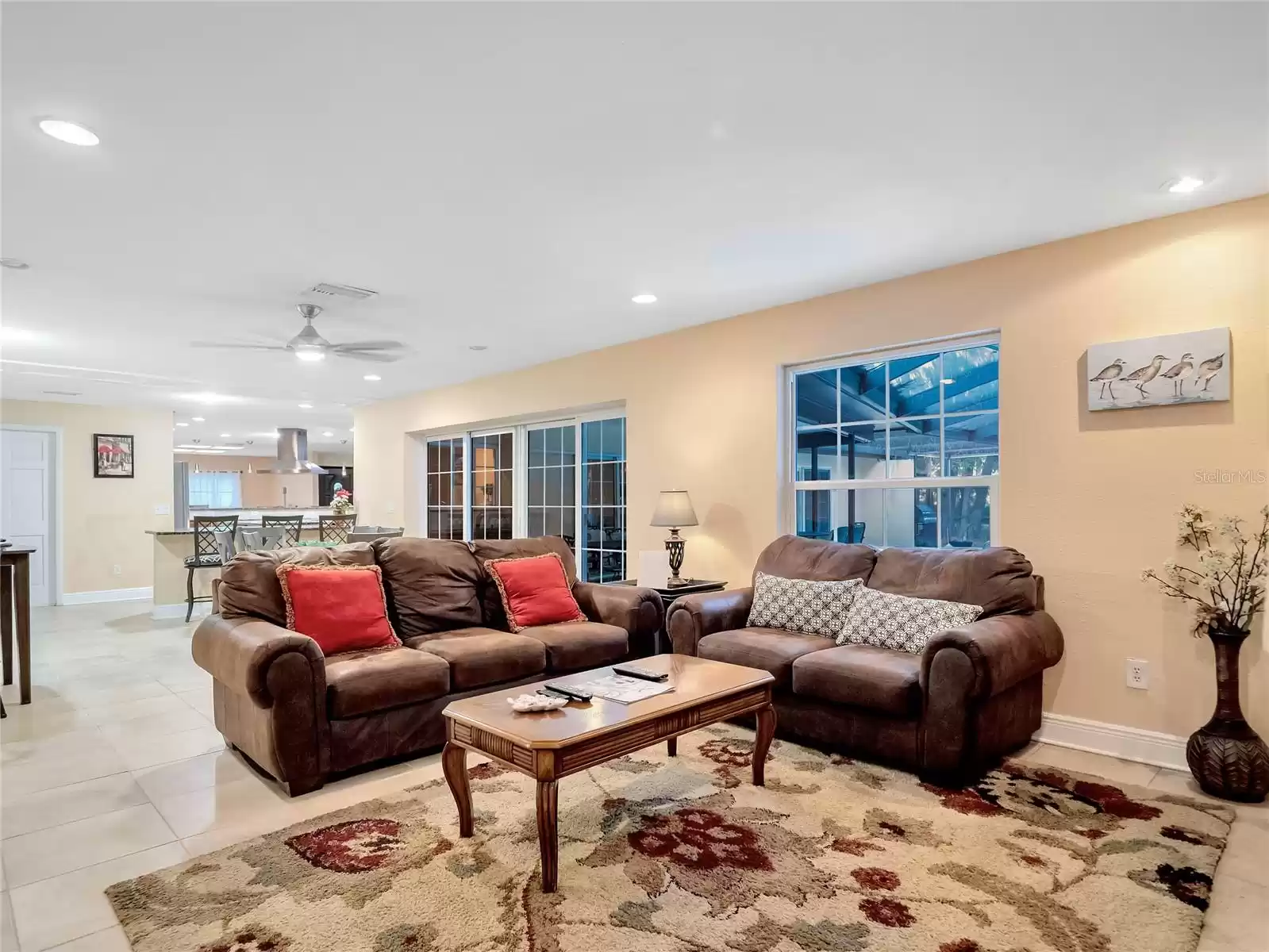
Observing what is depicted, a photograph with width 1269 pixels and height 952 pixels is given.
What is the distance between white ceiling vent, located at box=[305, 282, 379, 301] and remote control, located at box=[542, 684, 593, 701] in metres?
2.70

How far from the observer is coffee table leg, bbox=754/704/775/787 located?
289 centimetres

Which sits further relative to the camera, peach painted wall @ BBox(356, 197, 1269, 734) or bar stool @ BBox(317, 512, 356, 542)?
bar stool @ BBox(317, 512, 356, 542)

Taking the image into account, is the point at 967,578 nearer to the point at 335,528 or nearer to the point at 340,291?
the point at 340,291

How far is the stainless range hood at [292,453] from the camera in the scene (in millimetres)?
12062

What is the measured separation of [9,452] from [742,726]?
8758mm

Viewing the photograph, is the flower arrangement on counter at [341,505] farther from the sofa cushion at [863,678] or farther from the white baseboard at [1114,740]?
the white baseboard at [1114,740]

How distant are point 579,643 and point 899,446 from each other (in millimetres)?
2144

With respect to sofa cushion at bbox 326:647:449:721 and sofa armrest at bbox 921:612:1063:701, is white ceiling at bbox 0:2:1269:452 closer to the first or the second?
sofa armrest at bbox 921:612:1063:701

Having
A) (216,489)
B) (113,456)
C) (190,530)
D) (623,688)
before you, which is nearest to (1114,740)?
(623,688)

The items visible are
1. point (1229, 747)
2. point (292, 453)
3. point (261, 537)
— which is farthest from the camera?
point (292, 453)

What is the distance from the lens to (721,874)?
7.34 feet

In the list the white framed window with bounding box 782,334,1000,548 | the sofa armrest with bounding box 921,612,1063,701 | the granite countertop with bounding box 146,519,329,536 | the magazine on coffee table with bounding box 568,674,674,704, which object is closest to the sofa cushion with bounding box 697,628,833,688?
the sofa armrest with bounding box 921,612,1063,701

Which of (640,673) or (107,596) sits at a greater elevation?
(640,673)

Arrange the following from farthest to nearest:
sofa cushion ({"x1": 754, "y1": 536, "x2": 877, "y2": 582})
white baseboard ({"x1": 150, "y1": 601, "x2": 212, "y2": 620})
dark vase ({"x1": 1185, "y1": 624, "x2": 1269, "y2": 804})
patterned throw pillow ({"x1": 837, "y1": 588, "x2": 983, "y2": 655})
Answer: white baseboard ({"x1": 150, "y1": 601, "x2": 212, "y2": 620}) → sofa cushion ({"x1": 754, "y1": 536, "x2": 877, "y2": 582}) → patterned throw pillow ({"x1": 837, "y1": 588, "x2": 983, "y2": 655}) → dark vase ({"x1": 1185, "y1": 624, "x2": 1269, "y2": 804})
